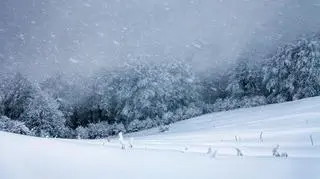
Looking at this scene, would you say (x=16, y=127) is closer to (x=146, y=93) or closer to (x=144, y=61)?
(x=146, y=93)

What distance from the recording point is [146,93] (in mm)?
26312

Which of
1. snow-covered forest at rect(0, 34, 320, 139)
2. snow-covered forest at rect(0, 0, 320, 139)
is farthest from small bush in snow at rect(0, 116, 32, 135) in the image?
snow-covered forest at rect(0, 34, 320, 139)

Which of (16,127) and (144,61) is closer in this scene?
(16,127)

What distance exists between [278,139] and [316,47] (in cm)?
2059

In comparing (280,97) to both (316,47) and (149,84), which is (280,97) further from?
(149,84)

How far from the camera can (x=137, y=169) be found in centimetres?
275

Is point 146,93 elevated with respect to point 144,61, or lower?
lower

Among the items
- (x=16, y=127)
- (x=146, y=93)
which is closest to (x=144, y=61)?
(x=146, y=93)

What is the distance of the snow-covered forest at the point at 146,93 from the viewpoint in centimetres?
2414

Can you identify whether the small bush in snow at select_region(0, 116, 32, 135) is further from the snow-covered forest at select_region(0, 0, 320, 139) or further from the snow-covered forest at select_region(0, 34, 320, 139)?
the snow-covered forest at select_region(0, 34, 320, 139)

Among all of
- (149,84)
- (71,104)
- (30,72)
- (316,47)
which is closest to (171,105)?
(149,84)

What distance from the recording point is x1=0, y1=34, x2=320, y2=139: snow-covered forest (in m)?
24.1

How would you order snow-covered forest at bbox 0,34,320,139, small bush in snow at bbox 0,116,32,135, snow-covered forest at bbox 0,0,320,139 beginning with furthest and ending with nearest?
1. snow-covered forest at bbox 0,0,320,139
2. snow-covered forest at bbox 0,34,320,139
3. small bush in snow at bbox 0,116,32,135

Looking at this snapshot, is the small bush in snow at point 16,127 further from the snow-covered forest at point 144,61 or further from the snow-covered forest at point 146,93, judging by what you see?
the snow-covered forest at point 146,93
